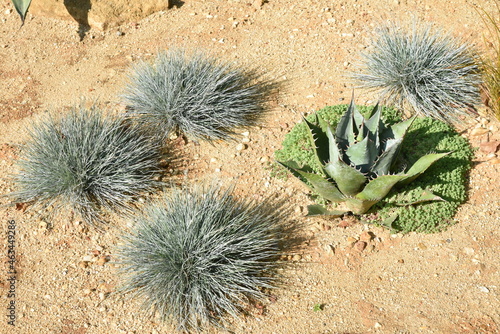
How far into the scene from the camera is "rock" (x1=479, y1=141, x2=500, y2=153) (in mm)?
4445

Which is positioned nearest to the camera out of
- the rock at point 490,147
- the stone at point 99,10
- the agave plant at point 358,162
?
the agave plant at point 358,162

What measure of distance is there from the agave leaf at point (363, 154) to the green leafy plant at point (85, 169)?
1765 millimetres

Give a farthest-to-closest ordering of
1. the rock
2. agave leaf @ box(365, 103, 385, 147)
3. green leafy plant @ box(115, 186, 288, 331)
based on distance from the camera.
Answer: the rock, agave leaf @ box(365, 103, 385, 147), green leafy plant @ box(115, 186, 288, 331)

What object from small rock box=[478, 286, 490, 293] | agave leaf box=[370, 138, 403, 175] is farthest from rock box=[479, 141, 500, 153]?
small rock box=[478, 286, 490, 293]

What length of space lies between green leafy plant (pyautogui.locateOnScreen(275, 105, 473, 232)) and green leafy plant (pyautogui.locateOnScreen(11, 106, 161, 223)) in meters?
1.30

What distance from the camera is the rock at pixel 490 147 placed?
4.45 m

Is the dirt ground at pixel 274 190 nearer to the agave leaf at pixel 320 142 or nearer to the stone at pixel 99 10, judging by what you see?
the stone at pixel 99 10

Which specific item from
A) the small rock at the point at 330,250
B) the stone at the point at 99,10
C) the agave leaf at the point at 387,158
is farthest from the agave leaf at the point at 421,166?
the stone at the point at 99,10

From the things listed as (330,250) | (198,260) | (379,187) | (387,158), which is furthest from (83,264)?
(387,158)

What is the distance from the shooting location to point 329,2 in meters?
6.29

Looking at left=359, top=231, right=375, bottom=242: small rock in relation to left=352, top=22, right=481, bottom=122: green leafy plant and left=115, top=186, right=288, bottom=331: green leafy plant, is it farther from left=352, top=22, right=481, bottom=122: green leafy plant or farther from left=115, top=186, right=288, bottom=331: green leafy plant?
left=352, top=22, right=481, bottom=122: green leafy plant

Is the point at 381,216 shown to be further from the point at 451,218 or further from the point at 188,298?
the point at 188,298

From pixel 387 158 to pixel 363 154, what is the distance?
18 centimetres

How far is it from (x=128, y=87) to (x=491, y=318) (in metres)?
3.78
